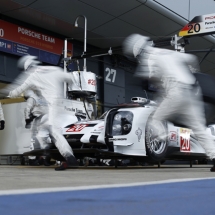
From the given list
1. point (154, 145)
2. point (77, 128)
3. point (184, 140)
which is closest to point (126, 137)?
point (154, 145)

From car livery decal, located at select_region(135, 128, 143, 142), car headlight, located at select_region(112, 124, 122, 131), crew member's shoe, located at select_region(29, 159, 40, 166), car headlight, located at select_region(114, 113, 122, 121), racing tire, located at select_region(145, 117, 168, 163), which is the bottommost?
crew member's shoe, located at select_region(29, 159, 40, 166)

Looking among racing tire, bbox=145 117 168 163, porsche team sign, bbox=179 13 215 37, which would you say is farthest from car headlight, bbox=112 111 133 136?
porsche team sign, bbox=179 13 215 37

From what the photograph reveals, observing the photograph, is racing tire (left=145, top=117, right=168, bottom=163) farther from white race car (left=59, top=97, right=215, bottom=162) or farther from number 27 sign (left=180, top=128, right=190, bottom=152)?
number 27 sign (left=180, top=128, right=190, bottom=152)

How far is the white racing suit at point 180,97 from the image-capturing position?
5789 mm

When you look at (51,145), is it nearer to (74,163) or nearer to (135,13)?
(74,163)

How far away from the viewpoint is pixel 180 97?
5.76 metres

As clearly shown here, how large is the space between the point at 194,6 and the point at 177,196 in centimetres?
1412

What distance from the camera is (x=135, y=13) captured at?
13820 millimetres

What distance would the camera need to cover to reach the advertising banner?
12.7 metres

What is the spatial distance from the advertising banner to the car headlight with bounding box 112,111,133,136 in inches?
253

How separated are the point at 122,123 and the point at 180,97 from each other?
1.66 metres

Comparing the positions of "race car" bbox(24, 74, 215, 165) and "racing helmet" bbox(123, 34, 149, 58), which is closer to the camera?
"racing helmet" bbox(123, 34, 149, 58)

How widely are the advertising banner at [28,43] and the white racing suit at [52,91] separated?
6.12 meters

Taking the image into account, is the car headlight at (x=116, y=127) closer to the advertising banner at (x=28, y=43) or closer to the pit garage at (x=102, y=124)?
the pit garage at (x=102, y=124)
